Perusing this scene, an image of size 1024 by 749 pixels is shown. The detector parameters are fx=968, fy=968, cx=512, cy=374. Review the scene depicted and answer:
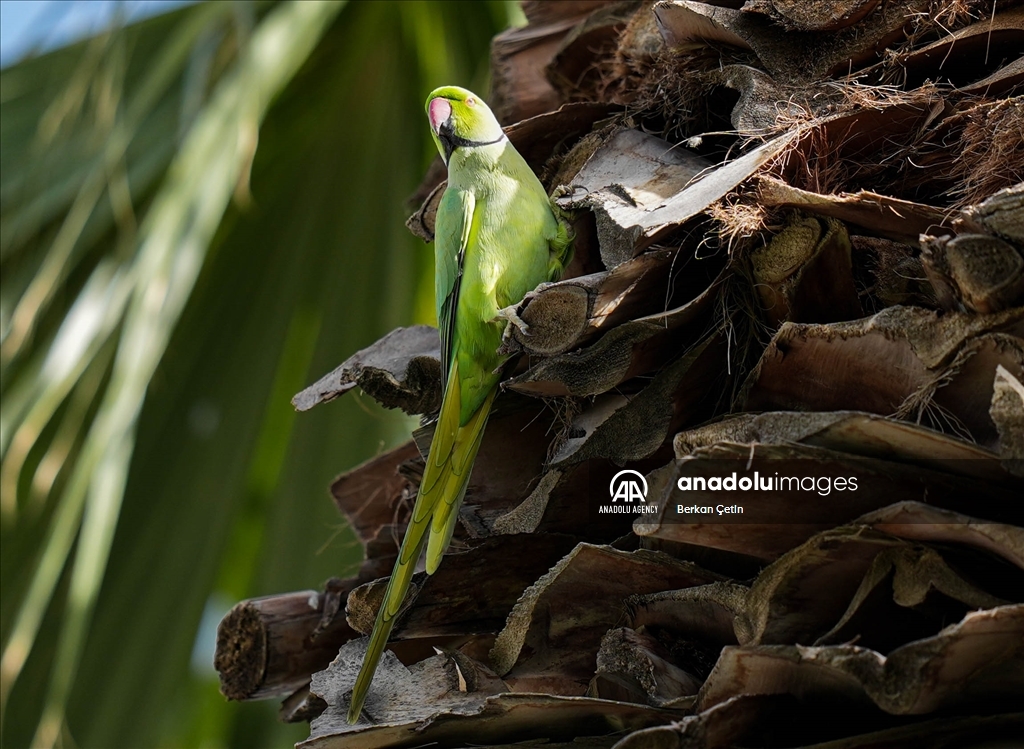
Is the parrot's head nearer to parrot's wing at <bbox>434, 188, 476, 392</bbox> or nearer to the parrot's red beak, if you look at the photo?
the parrot's red beak

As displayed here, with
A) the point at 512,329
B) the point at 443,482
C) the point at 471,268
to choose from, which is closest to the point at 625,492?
the point at 512,329

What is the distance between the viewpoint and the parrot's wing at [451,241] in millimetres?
2057

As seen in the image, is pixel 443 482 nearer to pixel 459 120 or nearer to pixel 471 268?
pixel 471 268

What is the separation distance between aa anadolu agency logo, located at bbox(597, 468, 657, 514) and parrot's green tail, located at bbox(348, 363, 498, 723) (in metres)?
0.29

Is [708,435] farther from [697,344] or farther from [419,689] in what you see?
[419,689]

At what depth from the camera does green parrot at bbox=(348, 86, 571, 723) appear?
164cm

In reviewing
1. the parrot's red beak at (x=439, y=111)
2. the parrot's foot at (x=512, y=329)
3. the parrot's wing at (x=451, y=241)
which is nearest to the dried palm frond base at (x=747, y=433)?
the parrot's foot at (x=512, y=329)

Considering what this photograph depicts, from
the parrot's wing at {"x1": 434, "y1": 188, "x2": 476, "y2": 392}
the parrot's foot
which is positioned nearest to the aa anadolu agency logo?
the parrot's foot

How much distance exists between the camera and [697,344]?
1.31 meters

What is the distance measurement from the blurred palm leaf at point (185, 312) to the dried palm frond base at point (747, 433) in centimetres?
31

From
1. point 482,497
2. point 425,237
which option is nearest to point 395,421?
point 425,237

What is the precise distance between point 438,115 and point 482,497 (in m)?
0.99

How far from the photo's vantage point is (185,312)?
209 centimetres

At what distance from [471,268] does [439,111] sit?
0.39 meters
